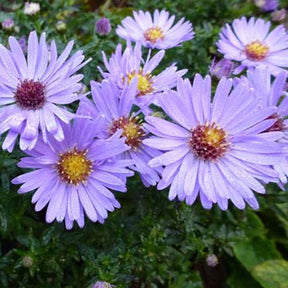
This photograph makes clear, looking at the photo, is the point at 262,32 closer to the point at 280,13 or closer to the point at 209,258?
the point at 280,13

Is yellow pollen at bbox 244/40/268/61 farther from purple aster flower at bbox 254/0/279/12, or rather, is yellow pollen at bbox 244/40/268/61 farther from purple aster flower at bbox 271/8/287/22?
purple aster flower at bbox 254/0/279/12

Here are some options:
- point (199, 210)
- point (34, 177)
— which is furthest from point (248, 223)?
point (34, 177)

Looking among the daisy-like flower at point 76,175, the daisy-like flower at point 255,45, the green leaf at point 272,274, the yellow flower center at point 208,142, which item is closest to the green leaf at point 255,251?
the green leaf at point 272,274

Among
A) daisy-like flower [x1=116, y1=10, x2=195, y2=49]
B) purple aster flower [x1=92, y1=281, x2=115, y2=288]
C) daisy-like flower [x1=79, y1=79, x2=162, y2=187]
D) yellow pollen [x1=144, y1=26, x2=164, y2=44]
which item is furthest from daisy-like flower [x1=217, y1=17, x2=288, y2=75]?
purple aster flower [x1=92, y1=281, x2=115, y2=288]

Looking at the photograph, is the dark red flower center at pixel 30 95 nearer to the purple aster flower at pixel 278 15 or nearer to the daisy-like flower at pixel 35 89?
the daisy-like flower at pixel 35 89

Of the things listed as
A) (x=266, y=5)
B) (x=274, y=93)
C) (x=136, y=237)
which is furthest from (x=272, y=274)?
(x=266, y=5)

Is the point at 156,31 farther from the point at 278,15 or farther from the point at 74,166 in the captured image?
the point at 74,166
